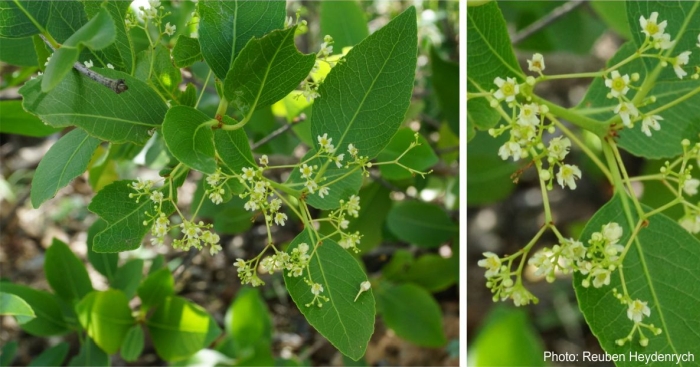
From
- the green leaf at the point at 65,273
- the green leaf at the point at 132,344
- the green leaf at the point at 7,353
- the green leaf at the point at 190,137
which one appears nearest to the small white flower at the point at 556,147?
the green leaf at the point at 190,137

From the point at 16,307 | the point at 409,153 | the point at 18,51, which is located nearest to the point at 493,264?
the point at 409,153

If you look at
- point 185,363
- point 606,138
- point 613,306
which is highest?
point 606,138

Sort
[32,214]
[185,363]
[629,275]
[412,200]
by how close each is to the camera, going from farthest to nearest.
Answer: [32,214]
[412,200]
[185,363]
[629,275]

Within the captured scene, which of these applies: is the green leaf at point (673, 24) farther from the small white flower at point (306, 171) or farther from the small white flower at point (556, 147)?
the small white flower at point (306, 171)

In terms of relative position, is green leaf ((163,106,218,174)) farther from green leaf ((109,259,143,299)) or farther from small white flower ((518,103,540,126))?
green leaf ((109,259,143,299))

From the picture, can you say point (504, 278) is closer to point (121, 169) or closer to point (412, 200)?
point (412, 200)

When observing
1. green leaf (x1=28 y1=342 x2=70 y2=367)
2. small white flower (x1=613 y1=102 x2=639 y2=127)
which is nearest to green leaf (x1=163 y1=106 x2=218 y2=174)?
small white flower (x1=613 y1=102 x2=639 y2=127)

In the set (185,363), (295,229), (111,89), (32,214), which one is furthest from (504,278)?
→ (32,214)
